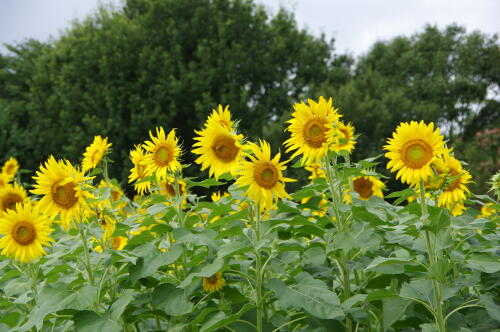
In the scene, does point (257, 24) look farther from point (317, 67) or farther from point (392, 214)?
point (392, 214)

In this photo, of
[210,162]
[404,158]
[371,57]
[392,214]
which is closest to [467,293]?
[392,214]

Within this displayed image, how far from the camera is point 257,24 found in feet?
70.1

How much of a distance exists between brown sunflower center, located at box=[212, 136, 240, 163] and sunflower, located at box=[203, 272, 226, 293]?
56 cm

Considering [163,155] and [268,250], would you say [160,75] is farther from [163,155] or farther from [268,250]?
[268,250]

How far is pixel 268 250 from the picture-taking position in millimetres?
2619

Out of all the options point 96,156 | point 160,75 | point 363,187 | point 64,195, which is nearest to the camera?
point 64,195

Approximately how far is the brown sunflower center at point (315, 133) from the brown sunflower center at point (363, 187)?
62.8 inches

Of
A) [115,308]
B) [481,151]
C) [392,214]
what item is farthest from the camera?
[481,151]

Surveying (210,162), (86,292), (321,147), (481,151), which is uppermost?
(481,151)

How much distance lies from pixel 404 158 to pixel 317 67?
20.5 meters

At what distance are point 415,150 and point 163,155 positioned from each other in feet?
4.07

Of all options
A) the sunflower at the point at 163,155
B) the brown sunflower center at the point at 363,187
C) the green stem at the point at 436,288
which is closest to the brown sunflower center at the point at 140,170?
the sunflower at the point at 163,155

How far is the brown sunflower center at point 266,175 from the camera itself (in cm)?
250

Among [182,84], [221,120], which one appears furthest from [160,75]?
[221,120]
